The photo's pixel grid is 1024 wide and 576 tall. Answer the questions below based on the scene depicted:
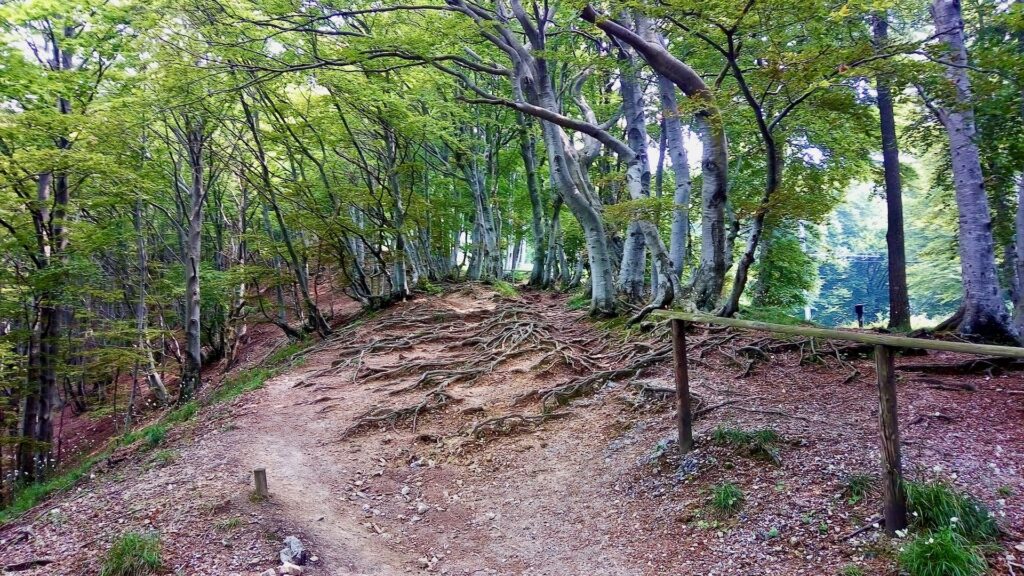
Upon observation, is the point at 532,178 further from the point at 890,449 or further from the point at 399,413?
the point at 890,449

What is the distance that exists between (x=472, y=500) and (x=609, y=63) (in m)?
8.19

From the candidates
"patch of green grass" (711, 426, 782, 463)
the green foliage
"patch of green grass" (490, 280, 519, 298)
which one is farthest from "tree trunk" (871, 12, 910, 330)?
"patch of green grass" (490, 280, 519, 298)

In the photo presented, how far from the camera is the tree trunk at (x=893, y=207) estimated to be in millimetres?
9867

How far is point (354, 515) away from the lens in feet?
17.1

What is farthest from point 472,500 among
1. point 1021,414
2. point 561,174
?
point 561,174

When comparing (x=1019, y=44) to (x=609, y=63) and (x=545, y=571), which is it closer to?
(x=609, y=63)

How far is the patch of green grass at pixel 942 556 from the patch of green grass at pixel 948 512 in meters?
0.08

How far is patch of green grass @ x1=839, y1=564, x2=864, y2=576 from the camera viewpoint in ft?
9.98

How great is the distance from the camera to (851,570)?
307 cm

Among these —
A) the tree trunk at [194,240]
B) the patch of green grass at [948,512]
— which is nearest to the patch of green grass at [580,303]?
the tree trunk at [194,240]

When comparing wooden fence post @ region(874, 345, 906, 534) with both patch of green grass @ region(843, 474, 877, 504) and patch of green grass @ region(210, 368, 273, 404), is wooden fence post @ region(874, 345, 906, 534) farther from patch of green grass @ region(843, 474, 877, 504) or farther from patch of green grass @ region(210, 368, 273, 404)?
patch of green grass @ region(210, 368, 273, 404)

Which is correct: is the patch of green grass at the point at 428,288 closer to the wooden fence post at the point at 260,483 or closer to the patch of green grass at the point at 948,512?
the wooden fence post at the point at 260,483

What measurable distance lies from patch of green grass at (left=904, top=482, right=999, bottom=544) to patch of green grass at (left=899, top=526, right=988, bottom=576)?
8 centimetres

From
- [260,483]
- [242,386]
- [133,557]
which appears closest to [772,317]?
[260,483]
